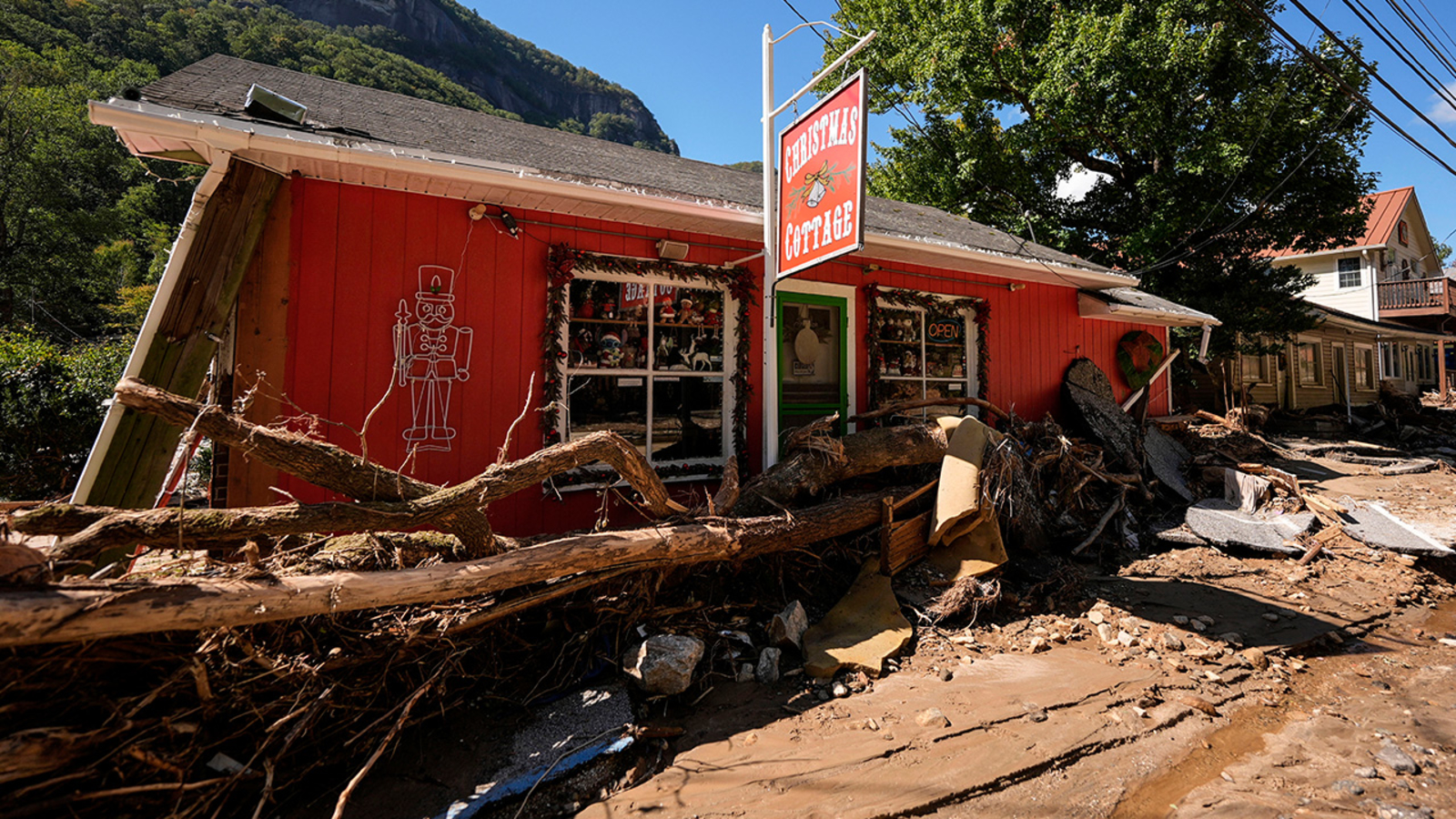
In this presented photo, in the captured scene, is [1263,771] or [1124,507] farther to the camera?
[1124,507]

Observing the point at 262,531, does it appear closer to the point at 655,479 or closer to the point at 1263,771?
the point at 655,479

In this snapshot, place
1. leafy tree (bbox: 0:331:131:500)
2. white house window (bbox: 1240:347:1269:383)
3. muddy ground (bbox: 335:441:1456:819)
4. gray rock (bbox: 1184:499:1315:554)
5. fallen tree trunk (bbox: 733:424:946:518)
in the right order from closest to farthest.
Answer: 1. muddy ground (bbox: 335:441:1456:819)
2. fallen tree trunk (bbox: 733:424:946:518)
3. gray rock (bbox: 1184:499:1315:554)
4. leafy tree (bbox: 0:331:131:500)
5. white house window (bbox: 1240:347:1269:383)

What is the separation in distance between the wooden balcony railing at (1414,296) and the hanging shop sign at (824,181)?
30.8 metres

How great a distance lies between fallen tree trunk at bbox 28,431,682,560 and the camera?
2598 millimetres

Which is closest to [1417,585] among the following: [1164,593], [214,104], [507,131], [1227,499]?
[1227,499]

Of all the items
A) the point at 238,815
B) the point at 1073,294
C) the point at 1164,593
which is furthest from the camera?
A: the point at 1073,294

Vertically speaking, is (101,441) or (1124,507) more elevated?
(101,441)

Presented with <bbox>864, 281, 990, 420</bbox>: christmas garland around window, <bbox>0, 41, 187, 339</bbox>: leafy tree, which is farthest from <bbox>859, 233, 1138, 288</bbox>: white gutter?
<bbox>0, 41, 187, 339</bbox>: leafy tree

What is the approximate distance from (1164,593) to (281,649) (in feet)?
20.9

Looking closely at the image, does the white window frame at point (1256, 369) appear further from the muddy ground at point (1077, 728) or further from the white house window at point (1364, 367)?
the muddy ground at point (1077, 728)

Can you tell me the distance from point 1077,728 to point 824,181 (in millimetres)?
3793

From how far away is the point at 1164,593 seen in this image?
5.28 metres

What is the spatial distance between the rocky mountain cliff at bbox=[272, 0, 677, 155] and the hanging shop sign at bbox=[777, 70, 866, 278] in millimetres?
71305

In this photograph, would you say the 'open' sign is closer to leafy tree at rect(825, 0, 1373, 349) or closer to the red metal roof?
leafy tree at rect(825, 0, 1373, 349)
